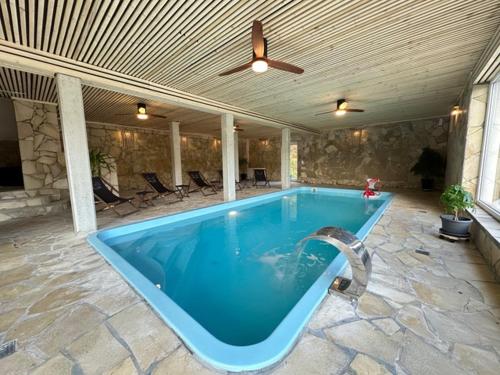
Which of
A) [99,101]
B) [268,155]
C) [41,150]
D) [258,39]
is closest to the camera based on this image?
[258,39]

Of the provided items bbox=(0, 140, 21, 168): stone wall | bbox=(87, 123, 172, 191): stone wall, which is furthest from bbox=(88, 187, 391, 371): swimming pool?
bbox=(0, 140, 21, 168): stone wall

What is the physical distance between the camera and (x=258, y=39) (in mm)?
2260

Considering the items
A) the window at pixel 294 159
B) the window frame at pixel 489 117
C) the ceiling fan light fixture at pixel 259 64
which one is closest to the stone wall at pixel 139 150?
the window at pixel 294 159

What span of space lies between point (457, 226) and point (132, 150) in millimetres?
9760

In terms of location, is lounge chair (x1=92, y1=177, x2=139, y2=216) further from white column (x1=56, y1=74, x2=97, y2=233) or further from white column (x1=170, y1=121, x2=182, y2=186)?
white column (x1=170, y1=121, x2=182, y2=186)

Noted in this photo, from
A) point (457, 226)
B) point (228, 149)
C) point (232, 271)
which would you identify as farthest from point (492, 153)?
point (228, 149)

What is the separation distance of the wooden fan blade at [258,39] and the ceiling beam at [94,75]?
8.60 feet

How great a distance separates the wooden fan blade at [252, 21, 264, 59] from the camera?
2.14m

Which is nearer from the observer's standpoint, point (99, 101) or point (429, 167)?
point (99, 101)

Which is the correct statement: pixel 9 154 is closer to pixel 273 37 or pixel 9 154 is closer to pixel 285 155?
pixel 273 37

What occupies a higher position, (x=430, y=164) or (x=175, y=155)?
(x=175, y=155)

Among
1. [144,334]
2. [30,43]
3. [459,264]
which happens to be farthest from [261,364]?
[30,43]

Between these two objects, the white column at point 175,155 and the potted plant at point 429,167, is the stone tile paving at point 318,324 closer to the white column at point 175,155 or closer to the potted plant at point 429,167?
the white column at point 175,155

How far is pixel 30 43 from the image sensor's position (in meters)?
2.65
